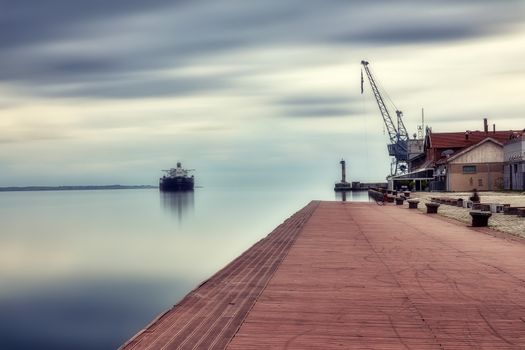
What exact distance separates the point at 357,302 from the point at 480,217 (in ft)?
62.1

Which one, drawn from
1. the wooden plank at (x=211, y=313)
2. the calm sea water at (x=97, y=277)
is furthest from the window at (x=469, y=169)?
the wooden plank at (x=211, y=313)

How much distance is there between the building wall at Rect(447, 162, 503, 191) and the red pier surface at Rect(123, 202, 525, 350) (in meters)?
65.2

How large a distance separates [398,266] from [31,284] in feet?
61.7

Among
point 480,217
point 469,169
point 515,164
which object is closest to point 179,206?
point 469,169

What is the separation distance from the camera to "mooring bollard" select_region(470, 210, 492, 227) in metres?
28.0

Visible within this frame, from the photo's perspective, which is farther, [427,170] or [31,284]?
[427,170]

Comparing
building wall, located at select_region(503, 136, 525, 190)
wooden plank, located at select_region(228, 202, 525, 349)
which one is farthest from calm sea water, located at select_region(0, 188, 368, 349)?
building wall, located at select_region(503, 136, 525, 190)

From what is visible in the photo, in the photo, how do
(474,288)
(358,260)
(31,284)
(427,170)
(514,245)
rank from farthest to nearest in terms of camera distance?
(427,170) < (31,284) < (514,245) < (358,260) < (474,288)

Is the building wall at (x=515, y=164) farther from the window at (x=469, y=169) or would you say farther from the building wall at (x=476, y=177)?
the window at (x=469, y=169)

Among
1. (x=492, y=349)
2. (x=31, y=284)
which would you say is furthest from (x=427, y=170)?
(x=492, y=349)

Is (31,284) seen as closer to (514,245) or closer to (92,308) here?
(92,308)

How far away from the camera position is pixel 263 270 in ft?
51.1

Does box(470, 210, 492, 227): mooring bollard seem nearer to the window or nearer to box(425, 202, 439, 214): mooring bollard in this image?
box(425, 202, 439, 214): mooring bollard

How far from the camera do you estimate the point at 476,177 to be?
83375mm
